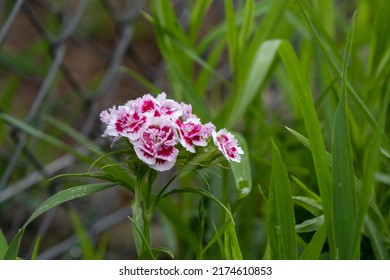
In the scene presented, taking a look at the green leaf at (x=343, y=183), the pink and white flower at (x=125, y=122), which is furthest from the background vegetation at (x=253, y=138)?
the pink and white flower at (x=125, y=122)

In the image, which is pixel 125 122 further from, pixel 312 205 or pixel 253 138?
pixel 253 138

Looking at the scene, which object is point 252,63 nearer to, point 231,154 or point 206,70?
point 206,70

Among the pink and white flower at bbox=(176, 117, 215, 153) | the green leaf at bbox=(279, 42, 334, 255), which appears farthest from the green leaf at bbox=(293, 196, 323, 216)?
the pink and white flower at bbox=(176, 117, 215, 153)

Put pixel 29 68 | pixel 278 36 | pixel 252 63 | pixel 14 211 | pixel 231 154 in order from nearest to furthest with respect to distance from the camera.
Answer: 1. pixel 231 154
2. pixel 252 63
3. pixel 278 36
4. pixel 29 68
5. pixel 14 211

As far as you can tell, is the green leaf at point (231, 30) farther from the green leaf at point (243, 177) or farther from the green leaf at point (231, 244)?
the green leaf at point (231, 244)

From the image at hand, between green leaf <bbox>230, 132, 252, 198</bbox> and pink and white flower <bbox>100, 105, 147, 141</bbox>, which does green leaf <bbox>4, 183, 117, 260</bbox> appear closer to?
pink and white flower <bbox>100, 105, 147, 141</bbox>

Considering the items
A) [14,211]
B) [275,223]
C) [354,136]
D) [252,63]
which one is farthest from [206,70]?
[14,211]

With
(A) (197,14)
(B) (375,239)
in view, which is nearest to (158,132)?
(B) (375,239)
